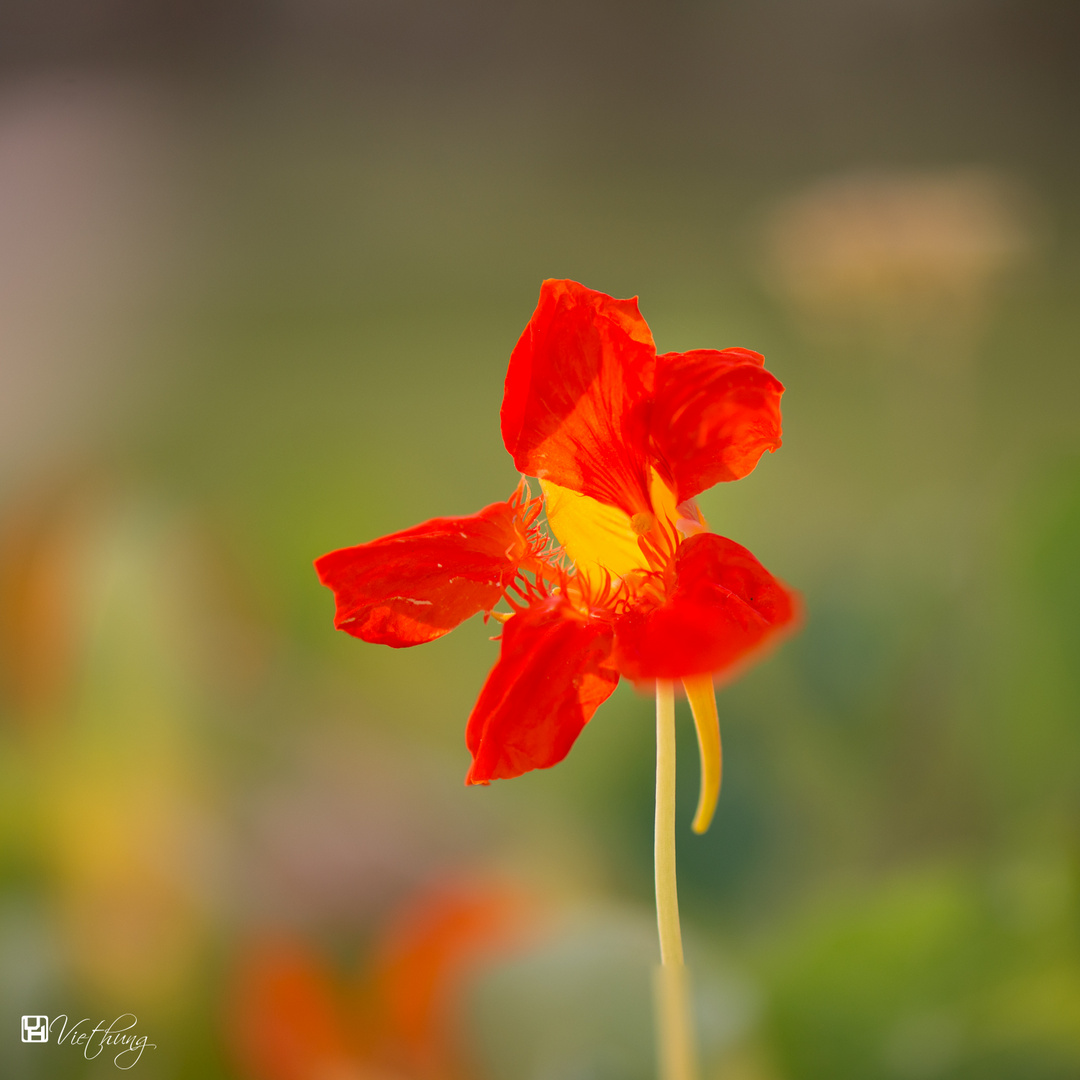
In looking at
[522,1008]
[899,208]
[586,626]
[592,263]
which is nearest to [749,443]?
[586,626]

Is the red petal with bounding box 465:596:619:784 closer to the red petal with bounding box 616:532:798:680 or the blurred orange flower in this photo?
the red petal with bounding box 616:532:798:680

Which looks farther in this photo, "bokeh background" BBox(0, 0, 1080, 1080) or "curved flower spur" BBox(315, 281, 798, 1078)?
"bokeh background" BBox(0, 0, 1080, 1080)

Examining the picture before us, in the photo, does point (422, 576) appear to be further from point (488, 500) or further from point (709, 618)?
point (488, 500)

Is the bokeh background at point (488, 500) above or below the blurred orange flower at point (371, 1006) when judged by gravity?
above

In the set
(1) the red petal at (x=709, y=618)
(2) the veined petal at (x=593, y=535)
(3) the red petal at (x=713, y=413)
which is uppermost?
(3) the red petal at (x=713, y=413)

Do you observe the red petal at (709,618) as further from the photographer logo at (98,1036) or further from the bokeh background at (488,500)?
the photographer logo at (98,1036)

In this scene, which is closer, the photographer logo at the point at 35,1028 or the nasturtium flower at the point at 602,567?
the nasturtium flower at the point at 602,567

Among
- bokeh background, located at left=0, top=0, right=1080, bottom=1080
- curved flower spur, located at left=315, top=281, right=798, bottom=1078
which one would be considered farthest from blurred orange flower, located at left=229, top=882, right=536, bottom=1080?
curved flower spur, located at left=315, top=281, right=798, bottom=1078

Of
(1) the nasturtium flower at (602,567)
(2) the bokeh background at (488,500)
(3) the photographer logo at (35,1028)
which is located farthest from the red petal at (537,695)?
(3) the photographer logo at (35,1028)
